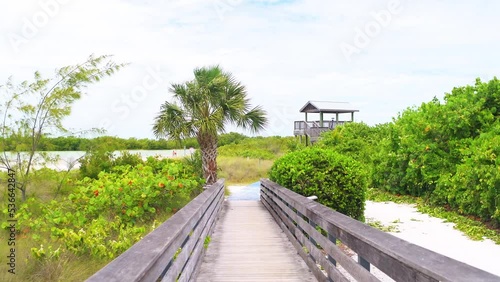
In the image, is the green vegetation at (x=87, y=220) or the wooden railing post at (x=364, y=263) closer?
the wooden railing post at (x=364, y=263)

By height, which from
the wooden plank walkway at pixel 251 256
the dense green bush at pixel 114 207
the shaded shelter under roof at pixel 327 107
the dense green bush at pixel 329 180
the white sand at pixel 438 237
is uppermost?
the shaded shelter under roof at pixel 327 107

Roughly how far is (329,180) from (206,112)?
329 inches

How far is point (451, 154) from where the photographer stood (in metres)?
14.6

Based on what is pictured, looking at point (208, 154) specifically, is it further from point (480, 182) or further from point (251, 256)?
point (251, 256)

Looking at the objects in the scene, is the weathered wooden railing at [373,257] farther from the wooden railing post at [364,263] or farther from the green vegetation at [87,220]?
the green vegetation at [87,220]

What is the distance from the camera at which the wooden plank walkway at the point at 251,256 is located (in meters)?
5.61

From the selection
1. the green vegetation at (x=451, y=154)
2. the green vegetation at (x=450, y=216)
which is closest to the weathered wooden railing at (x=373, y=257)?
the green vegetation at (x=450, y=216)

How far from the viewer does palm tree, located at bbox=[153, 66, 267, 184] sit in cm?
1733

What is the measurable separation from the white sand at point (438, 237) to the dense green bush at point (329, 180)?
1450 millimetres

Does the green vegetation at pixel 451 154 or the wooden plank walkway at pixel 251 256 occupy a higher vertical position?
the green vegetation at pixel 451 154

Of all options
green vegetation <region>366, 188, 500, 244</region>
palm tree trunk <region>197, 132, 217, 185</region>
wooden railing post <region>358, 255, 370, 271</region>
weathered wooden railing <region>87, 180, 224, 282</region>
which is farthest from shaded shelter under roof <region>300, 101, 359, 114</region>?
wooden railing post <region>358, 255, 370, 271</region>

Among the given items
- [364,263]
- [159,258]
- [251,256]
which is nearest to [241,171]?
[251,256]

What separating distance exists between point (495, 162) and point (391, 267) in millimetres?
9381

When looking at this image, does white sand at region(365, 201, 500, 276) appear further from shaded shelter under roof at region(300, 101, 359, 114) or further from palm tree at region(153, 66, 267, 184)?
shaded shelter under roof at region(300, 101, 359, 114)
